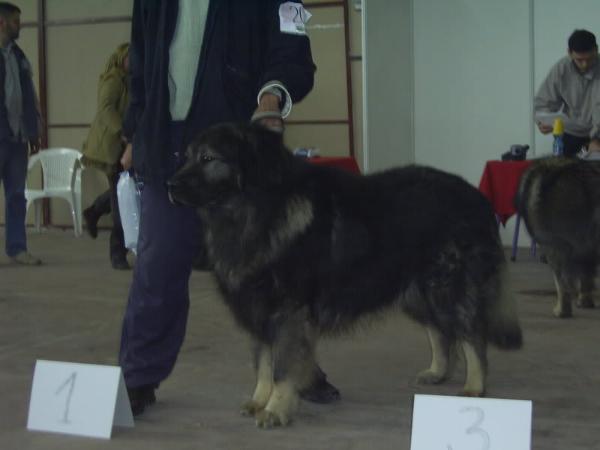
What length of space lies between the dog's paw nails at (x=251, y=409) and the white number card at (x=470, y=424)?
2.75 ft

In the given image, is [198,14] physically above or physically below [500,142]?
above

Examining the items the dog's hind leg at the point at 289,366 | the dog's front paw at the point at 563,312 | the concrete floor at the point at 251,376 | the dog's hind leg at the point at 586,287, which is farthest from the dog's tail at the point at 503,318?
the dog's hind leg at the point at 586,287

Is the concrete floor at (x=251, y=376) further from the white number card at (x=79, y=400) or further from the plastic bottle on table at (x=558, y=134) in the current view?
A: the plastic bottle on table at (x=558, y=134)

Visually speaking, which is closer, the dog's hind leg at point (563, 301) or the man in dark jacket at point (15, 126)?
the dog's hind leg at point (563, 301)

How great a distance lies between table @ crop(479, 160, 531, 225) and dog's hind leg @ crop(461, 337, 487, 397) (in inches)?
130

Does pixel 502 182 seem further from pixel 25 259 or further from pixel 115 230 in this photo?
pixel 25 259

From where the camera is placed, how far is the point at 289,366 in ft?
9.54

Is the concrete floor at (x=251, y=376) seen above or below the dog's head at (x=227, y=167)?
below

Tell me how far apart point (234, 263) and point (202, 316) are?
2174 mm

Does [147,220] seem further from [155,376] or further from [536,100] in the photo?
[536,100]

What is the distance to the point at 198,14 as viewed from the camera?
3.02 meters

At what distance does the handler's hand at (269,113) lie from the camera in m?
2.92

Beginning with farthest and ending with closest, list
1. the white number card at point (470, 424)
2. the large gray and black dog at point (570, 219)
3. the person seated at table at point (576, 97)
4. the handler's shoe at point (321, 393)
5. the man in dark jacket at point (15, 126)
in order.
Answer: the man in dark jacket at point (15, 126), the person seated at table at point (576, 97), the large gray and black dog at point (570, 219), the handler's shoe at point (321, 393), the white number card at point (470, 424)

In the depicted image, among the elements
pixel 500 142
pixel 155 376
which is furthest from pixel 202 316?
pixel 500 142
